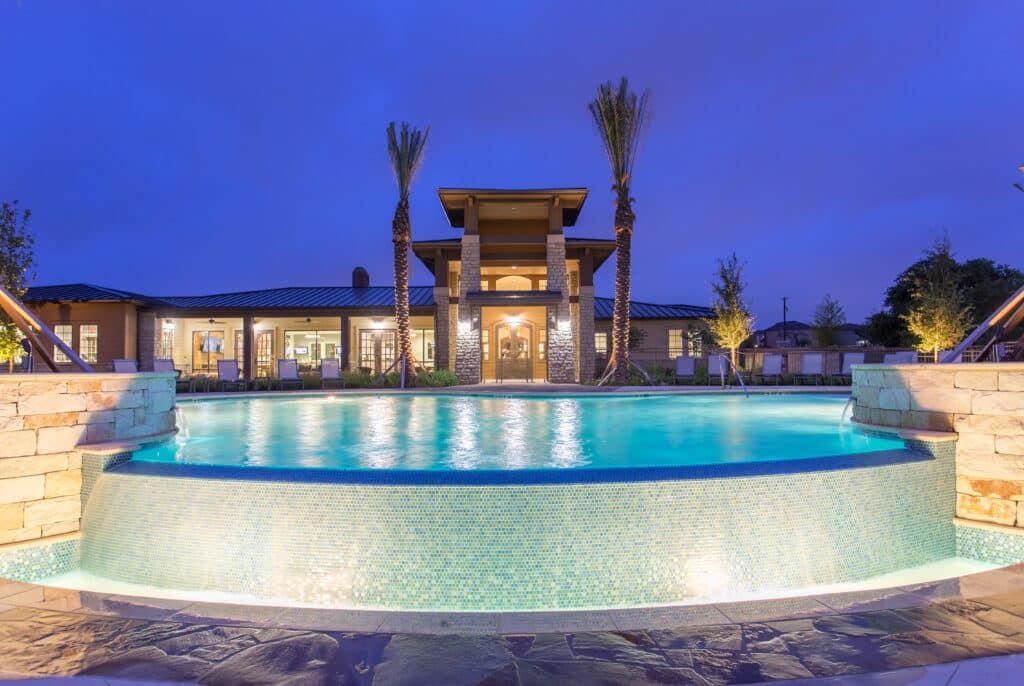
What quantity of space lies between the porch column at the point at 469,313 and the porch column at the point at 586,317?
4097 mm

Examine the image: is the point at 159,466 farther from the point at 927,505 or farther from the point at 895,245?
the point at 895,245

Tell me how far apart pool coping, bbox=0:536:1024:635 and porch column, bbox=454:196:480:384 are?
16.7 m

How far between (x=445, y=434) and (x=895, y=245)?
306 feet

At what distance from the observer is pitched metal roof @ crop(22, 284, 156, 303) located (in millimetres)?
21938

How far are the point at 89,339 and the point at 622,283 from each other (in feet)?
70.8

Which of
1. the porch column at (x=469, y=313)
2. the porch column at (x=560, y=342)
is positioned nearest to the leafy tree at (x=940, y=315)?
the porch column at (x=560, y=342)

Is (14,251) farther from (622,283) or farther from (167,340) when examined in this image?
(622,283)

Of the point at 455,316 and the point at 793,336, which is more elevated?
the point at 793,336

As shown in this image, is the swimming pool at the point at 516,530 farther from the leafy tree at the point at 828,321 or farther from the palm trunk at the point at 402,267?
the leafy tree at the point at 828,321

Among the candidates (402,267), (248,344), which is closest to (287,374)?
(402,267)

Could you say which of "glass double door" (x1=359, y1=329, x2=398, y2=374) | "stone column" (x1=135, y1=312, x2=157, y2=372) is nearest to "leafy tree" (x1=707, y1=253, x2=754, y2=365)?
"glass double door" (x1=359, y1=329, x2=398, y2=374)

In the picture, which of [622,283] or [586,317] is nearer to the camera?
[622,283]

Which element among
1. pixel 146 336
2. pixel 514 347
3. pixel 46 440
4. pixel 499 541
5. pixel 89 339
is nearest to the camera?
pixel 499 541

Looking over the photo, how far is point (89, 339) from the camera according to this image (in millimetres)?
22672
